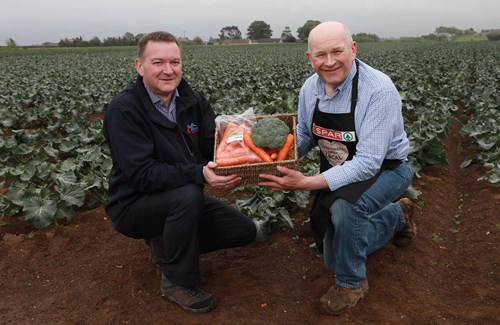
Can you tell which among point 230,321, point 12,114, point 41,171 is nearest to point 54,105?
point 12,114

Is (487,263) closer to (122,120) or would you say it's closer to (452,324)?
(452,324)

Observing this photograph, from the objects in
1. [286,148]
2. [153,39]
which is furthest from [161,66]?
[286,148]

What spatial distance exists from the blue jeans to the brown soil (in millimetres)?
249

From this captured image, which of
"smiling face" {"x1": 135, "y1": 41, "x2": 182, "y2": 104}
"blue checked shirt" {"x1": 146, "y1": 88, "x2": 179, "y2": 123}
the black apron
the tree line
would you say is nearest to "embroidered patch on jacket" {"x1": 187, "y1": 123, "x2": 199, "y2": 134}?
"blue checked shirt" {"x1": 146, "y1": 88, "x2": 179, "y2": 123}

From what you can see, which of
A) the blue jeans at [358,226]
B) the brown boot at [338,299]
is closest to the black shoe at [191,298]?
the brown boot at [338,299]

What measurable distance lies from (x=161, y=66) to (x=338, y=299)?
73.2 inches

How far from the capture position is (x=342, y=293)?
2.87 m

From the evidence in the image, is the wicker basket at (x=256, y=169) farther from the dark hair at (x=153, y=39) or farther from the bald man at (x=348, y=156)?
the dark hair at (x=153, y=39)

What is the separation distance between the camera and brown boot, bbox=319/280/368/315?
283cm

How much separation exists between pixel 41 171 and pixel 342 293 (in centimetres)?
346

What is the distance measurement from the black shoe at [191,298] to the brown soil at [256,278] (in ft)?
0.16

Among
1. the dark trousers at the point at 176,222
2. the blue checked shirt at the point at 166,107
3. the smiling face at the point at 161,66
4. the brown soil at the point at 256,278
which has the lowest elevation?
the brown soil at the point at 256,278

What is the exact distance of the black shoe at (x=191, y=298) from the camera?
2.90 metres

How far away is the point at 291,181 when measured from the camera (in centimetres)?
262
